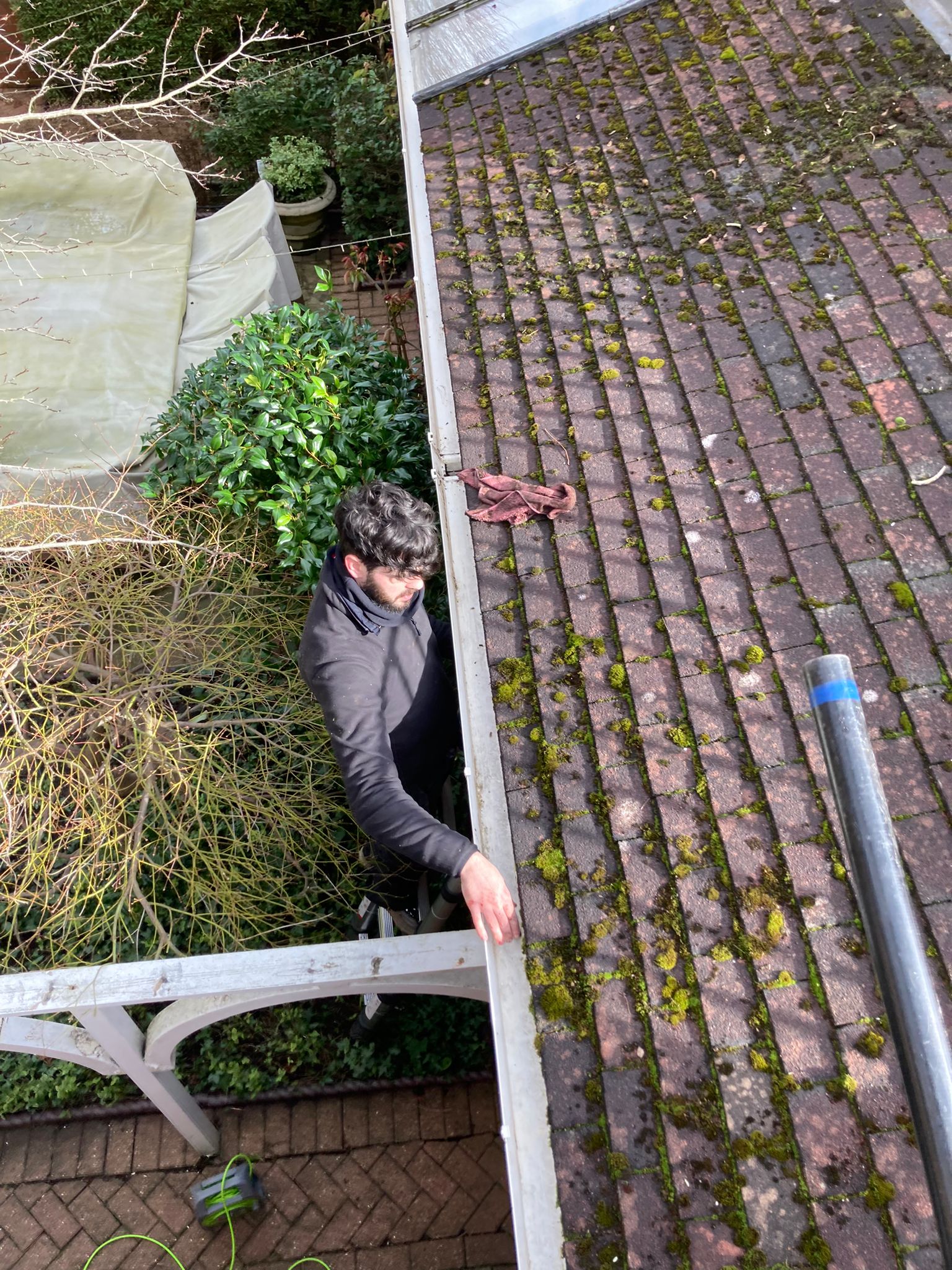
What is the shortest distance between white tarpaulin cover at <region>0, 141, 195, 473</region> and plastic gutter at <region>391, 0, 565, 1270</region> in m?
2.78

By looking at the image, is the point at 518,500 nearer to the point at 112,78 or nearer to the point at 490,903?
the point at 490,903

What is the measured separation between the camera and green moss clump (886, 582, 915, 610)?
2891 mm

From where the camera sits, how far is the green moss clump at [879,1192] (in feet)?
6.88

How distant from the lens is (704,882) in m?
2.61

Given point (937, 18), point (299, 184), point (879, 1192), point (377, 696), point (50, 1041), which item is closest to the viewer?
point (879, 1192)

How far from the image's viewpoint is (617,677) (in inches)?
121

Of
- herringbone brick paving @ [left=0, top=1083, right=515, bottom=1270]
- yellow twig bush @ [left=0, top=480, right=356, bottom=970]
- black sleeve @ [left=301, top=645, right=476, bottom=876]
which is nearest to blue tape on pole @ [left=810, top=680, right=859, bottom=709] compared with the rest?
black sleeve @ [left=301, top=645, right=476, bottom=876]

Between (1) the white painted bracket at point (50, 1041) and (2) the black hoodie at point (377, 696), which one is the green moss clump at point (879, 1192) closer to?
(2) the black hoodie at point (377, 696)

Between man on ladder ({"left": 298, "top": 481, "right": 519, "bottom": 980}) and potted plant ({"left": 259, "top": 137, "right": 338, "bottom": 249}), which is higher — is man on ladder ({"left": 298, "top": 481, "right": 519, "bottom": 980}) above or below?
above

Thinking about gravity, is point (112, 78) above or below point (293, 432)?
above

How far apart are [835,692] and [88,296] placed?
7.90 meters

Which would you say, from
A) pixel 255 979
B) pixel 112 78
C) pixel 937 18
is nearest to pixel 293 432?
pixel 255 979

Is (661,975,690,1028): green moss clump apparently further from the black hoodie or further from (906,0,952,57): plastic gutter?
(906,0,952,57): plastic gutter

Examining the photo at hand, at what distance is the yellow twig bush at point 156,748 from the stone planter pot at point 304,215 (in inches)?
267
